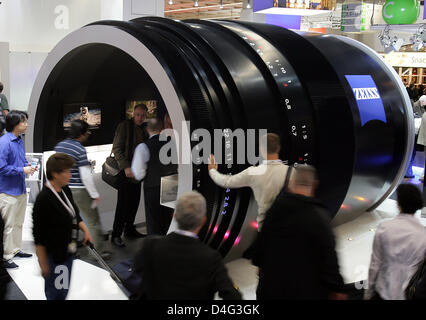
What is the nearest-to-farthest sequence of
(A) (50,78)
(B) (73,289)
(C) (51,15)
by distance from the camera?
(B) (73,289) → (A) (50,78) → (C) (51,15)

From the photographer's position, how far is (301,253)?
259 cm

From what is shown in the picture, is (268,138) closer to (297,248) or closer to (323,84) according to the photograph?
(297,248)

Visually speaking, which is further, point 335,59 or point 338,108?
point 335,59

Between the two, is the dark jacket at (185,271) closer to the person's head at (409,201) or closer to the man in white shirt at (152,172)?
the person's head at (409,201)

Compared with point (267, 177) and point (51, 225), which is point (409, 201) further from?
point (51, 225)

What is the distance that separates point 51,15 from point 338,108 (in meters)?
6.47

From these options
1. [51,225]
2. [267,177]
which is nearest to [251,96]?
[267,177]

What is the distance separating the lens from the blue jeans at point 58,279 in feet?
10.4

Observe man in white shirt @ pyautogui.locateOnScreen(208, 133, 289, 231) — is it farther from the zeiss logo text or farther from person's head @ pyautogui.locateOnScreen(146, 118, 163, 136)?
the zeiss logo text

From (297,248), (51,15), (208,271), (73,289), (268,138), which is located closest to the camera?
(208,271)

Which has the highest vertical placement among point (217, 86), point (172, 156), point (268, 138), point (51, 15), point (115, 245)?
point (51, 15)
